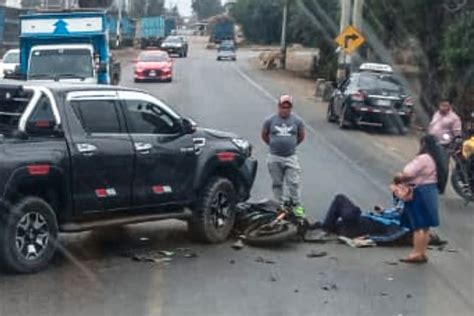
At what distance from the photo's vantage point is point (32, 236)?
996cm

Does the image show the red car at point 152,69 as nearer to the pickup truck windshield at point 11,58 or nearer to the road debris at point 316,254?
the pickup truck windshield at point 11,58

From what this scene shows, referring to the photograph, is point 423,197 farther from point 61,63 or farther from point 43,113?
point 61,63

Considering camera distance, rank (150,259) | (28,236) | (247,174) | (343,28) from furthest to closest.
Result: (343,28) < (247,174) < (150,259) < (28,236)

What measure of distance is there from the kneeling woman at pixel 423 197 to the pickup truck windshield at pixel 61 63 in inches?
643

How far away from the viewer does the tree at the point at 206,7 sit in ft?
643

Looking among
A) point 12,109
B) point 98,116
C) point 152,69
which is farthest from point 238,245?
point 152,69

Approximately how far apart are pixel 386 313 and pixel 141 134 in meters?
3.58

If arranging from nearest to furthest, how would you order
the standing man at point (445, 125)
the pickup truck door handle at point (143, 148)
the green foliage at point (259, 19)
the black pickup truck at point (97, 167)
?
the black pickup truck at point (97, 167) → the pickup truck door handle at point (143, 148) → the standing man at point (445, 125) → the green foliage at point (259, 19)

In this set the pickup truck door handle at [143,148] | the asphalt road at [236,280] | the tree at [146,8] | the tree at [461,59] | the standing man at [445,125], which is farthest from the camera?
the tree at [146,8]

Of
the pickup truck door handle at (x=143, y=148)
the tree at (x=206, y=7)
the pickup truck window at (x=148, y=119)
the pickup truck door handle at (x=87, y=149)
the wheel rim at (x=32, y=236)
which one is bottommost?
the tree at (x=206, y=7)

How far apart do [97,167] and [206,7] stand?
190 metres

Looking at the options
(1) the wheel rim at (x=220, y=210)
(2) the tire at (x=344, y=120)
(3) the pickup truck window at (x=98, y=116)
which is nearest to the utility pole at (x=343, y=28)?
(2) the tire at (x=344, y=120)

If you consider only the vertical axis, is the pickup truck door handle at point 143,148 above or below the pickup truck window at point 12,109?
below

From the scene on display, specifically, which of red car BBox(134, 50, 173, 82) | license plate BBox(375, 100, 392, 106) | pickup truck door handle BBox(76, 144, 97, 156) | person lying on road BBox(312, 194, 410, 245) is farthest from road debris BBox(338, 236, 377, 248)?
red car BBox(134, 50, 173, 82)
